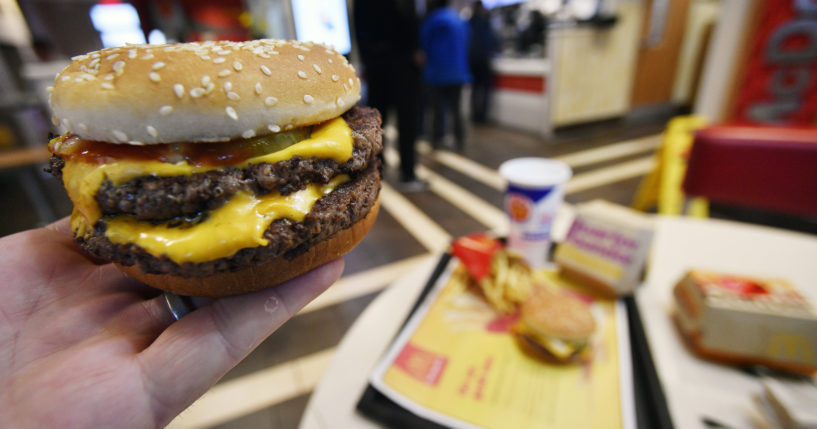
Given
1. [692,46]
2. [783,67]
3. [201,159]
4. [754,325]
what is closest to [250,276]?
[201,159]

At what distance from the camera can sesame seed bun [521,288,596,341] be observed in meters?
0.77

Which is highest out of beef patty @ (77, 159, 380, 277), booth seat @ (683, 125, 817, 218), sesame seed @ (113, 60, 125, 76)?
sesame seed @ (113, 60, 125, 76)

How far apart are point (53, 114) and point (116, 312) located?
1.44ft

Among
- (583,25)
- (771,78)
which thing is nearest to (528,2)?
(583,25)

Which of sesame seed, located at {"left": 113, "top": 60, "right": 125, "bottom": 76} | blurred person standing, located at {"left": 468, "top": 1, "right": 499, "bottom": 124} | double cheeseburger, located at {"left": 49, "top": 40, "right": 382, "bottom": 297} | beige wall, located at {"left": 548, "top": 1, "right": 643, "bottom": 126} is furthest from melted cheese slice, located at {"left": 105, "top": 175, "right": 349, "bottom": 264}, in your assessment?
blurred person standing, located at {"left": 468, "top": 1, "right": 499, "bottom": 124}

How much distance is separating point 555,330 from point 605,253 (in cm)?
34

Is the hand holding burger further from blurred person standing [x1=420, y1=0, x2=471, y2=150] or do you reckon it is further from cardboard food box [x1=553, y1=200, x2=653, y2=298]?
blurred person standing [x1=420, y1=0, x2=471, y2=150]

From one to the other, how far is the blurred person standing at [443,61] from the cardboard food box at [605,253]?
3.79m

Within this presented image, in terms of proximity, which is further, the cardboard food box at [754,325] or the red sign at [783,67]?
the red sign at [783,67]

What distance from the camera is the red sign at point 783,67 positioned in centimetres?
252

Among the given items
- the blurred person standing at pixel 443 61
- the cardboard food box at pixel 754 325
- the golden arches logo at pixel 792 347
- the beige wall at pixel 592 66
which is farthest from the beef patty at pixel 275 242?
the beige wall at pixel 592 66

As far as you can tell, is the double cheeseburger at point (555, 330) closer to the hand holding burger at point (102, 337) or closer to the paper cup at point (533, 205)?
the paper cup at point (533, 205)

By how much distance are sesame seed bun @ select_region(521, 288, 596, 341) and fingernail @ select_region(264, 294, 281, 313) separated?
0.56m

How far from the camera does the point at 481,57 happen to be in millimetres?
5840
